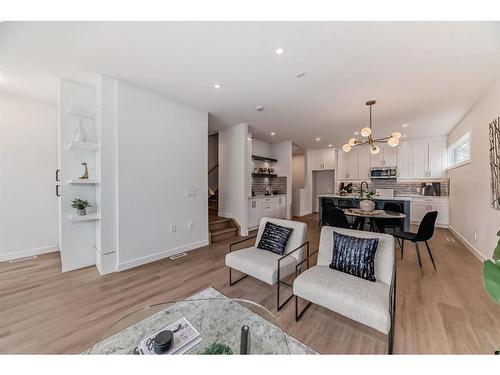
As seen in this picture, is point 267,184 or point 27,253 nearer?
Result: point 27,253

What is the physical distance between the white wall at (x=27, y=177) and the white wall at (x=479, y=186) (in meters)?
6.96

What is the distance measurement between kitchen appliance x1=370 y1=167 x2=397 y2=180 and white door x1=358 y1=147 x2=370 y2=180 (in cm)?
16

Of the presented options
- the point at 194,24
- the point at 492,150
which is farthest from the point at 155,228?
the point at 492,150

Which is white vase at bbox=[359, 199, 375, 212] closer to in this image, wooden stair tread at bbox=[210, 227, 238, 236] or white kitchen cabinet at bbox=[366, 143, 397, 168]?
wooden stair tread at bbox=[210, 227, 238, 236]

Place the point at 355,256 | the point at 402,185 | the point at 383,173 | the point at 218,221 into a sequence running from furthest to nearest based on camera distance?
1. the point at 383,173
2. the point at 402,185
3. the point at 218,221
4. the point at 355,256

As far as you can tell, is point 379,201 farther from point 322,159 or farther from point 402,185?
point 322,159

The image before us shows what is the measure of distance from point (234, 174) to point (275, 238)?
2.58m

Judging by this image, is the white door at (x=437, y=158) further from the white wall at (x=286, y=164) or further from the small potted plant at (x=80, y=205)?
the small potted plant at (x=80, y=205)

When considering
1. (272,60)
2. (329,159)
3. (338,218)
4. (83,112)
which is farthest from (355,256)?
(329,159)

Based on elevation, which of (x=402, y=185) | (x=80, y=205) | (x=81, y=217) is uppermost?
(x=402, y=185)

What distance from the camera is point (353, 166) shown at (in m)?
6.94

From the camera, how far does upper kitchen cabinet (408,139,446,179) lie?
544cm

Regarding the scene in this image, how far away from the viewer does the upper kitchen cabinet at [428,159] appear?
5.44 metres

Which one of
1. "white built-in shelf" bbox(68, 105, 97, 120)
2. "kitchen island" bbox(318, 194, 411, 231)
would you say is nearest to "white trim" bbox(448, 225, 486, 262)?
"kitchen island" bbox(318, 194, 411, 231)
